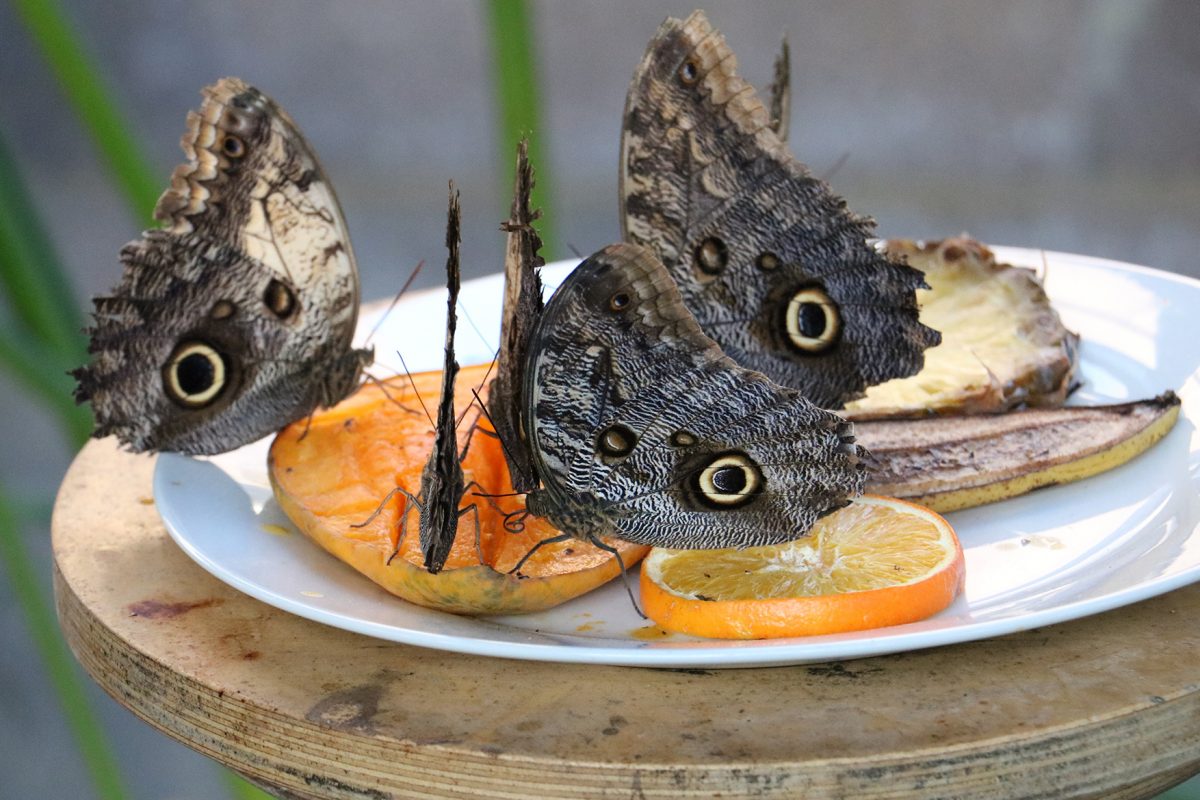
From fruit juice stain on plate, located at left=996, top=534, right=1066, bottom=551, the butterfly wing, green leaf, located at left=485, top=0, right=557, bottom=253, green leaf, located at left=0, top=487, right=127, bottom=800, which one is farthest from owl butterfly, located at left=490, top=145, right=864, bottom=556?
green leaf, located at left=0, top=487, right=127, bottom=800

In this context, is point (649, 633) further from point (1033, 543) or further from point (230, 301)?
point (230, 301)

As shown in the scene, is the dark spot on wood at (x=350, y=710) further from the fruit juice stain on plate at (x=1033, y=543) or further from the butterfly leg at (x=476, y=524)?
the fruit juice stain on plate at (x=1033, y=543)

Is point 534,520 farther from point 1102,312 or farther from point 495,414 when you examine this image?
point 1102,312

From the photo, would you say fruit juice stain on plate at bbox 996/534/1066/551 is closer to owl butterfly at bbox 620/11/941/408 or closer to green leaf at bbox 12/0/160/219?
owl butterfly at bbox 620/11/941/408

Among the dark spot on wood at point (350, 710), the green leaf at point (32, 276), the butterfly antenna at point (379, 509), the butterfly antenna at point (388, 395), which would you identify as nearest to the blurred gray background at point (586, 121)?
the green leaf at point (32, 276)

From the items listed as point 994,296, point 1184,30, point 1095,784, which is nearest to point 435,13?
point 1184,30

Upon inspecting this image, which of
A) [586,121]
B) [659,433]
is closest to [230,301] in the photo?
[659,433]
